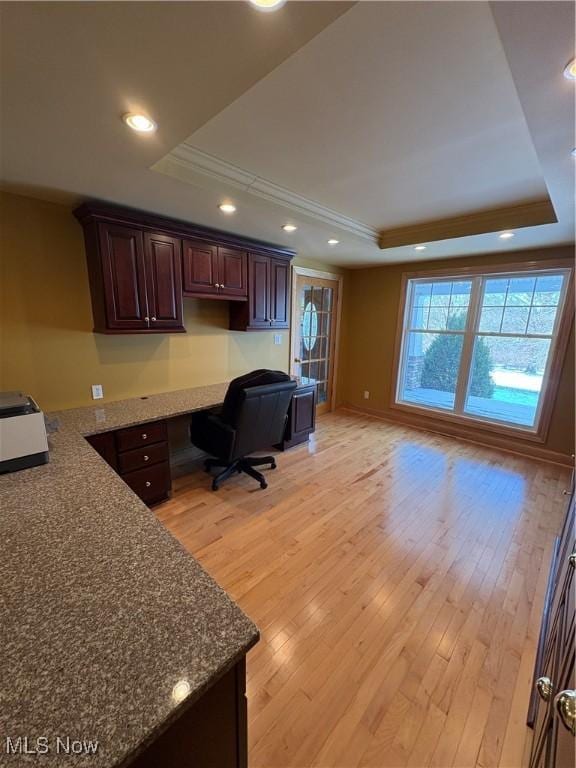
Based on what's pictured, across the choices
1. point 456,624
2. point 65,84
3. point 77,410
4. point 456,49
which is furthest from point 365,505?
point 65,84

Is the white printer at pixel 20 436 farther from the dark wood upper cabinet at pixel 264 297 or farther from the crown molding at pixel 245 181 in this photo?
the dark wood upper cabinet at pixel 264 297

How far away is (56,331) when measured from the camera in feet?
7.56

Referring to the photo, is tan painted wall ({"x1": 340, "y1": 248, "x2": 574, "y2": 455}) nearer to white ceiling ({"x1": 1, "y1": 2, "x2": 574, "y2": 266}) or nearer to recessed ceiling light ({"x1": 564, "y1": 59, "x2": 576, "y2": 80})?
white ceiling ({"x1": 1, "y1": 2, "x2": 574, "y2": 266})

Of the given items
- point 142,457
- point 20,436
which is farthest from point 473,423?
point 20,436

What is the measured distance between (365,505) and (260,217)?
2538mm

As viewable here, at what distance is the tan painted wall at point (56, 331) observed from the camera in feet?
6.85

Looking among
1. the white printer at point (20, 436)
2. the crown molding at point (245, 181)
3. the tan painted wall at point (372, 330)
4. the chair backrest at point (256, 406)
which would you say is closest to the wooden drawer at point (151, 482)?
the chair backrest at point (256, 406)

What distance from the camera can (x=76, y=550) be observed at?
92cm

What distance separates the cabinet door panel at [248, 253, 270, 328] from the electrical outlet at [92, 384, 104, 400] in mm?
1504

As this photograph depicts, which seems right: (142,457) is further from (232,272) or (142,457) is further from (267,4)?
(267,4)

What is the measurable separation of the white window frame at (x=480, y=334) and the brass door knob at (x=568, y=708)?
12.4 ft

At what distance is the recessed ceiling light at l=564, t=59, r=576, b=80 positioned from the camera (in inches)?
38.7

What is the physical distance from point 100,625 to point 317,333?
4232 mm

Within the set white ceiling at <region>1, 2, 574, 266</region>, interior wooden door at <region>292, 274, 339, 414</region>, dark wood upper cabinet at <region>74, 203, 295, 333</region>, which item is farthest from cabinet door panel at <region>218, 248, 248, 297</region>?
interior wooden door at <region>292, 274, 339, 414</region>
